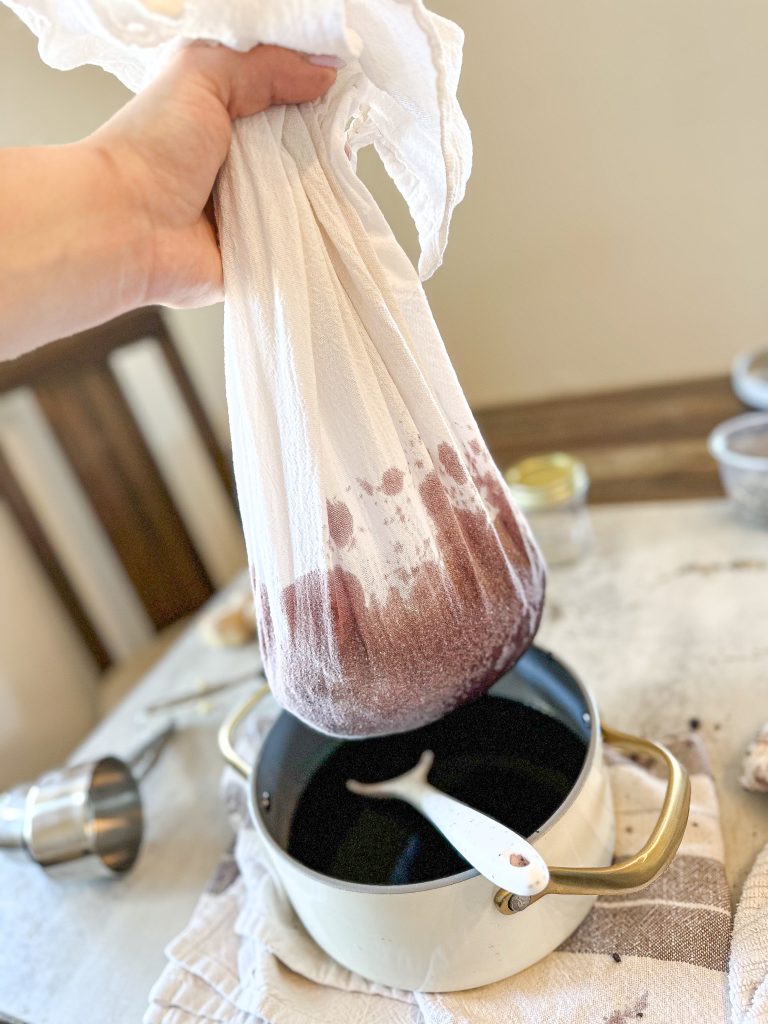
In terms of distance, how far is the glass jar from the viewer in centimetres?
82

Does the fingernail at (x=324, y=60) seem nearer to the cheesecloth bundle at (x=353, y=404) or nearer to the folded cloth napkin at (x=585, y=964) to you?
the cheesecloth bundle at (x=353, y=404)

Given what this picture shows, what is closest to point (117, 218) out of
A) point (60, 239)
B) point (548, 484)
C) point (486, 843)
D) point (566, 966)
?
point (60, 239)

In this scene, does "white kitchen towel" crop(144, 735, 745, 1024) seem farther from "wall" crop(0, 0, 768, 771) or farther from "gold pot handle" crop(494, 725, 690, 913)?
"wall" crop(0, 0, 768, 771)

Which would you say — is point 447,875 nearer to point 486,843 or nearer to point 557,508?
point 486,843

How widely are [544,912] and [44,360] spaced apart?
3.48 ft

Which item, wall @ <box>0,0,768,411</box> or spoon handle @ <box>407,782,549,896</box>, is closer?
spoon handle @ <box>407,782,549,896</box>

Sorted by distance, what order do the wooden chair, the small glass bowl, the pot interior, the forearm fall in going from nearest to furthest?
1. the forearm
2. the pot interior
3. the small glass bowl
4. the wooden chair

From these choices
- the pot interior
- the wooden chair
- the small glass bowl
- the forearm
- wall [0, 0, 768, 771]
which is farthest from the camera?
wall [0, 0, 768, 771]

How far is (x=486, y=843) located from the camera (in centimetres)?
37

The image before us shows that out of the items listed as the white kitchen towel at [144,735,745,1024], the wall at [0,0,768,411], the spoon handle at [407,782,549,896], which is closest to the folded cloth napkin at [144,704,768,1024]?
the white kitchen towel at [144,735,745,1024]

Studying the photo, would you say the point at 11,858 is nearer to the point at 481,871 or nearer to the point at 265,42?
the point at 481,871

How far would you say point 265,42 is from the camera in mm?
349

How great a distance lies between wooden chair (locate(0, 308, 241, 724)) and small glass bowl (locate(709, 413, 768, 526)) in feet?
2.89

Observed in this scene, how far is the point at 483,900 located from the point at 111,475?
1027mm
